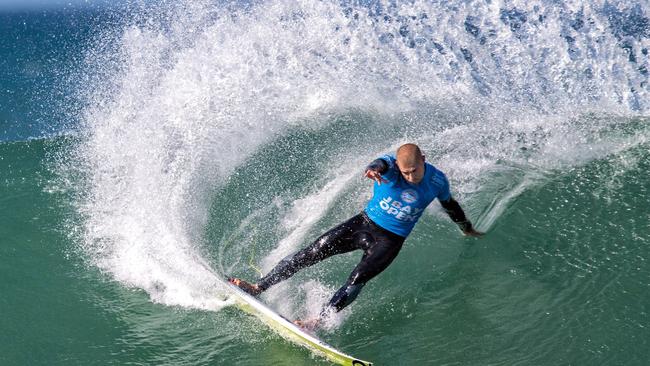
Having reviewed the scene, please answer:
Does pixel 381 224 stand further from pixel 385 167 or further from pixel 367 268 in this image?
pixel 385 167

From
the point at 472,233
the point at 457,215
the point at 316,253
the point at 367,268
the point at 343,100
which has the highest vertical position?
the point at 343,100

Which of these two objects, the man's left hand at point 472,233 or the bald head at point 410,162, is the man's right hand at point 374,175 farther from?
the man's left hand at point 472,233

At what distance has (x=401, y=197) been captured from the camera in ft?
19.9

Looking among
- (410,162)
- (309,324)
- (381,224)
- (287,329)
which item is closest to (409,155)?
(410,162)

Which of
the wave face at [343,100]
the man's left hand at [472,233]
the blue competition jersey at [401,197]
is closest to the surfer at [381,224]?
the blue competition jersey at [401,197]

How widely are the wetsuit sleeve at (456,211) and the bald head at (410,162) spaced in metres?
0.82

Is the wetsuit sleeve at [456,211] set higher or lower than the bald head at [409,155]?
lower

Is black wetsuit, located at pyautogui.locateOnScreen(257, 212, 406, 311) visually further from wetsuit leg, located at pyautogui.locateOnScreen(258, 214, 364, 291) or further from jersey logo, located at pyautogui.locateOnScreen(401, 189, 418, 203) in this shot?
jersey logo, located at pyautogui.locateOnScreen(401, 189, 418, 203)

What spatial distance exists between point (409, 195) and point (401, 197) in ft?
0.25

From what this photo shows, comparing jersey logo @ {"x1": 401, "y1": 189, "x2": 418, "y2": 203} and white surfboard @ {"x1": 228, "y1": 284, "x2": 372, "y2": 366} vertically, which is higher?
jersey logo @ {"x1": 401, "y1": 189, "x2": 418, "y2": 203}

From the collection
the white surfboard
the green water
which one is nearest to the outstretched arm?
the green water

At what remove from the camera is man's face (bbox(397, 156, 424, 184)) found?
18.7 ft

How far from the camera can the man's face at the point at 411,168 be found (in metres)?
5.69

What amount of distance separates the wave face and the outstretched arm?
1.39m
